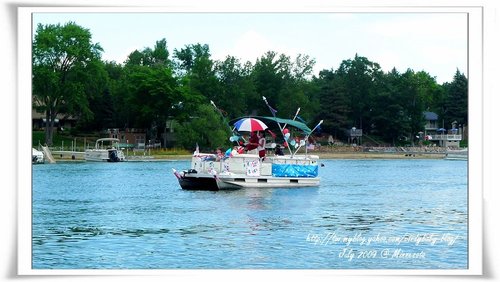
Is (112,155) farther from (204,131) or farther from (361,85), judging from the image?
(361,85)

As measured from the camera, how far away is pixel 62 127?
248 feet

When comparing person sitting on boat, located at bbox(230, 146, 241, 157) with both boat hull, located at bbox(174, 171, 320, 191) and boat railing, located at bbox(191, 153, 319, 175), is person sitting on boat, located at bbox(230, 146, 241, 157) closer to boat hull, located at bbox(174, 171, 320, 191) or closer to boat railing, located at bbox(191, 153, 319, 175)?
boat railing, located at bbox(191, 153, 319, 175)

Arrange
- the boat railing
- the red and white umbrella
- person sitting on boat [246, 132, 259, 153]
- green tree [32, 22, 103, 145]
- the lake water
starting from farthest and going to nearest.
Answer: green tree [32, 22, 103, 145] < person sitting on boat [246, 132, 259, 153] < the boat railing < the red and white umbrella < the lake water

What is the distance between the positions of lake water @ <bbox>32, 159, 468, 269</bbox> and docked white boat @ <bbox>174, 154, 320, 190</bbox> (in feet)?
1.56

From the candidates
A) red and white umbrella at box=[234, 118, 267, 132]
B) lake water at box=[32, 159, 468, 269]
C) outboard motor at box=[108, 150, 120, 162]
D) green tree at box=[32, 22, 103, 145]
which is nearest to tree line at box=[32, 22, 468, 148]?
green tree at box=[32, 22, 103, 145]

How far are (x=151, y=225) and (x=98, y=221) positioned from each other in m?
2.31

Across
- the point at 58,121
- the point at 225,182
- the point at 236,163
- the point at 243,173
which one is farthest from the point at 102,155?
the point at 243,173

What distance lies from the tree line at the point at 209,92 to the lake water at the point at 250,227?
2666 centimetres

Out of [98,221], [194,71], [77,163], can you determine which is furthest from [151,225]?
[194,71]

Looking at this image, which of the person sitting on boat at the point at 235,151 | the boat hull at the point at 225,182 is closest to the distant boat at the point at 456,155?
the boat hull at the point at 225,182

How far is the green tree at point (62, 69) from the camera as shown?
215 feet

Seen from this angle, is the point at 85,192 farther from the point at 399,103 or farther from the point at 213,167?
the point at 399,103

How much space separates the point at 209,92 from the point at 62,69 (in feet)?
47.6

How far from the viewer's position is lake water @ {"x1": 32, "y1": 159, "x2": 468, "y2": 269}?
59.4 ft
